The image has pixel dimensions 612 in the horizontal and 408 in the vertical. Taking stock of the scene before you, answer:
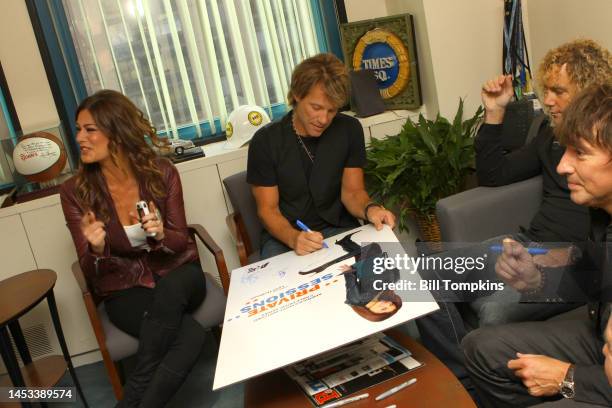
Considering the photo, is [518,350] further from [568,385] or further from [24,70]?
→ [24,70]

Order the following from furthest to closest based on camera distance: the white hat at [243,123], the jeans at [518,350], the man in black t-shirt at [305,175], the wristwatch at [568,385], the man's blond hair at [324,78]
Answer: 1. the white hat at [243,123]
2. the man in black t-shirt at [305,175]
3. the man's blond hair at [324,78]
4. the jeans at [518,350]
5. the wristwatch at [568,385]

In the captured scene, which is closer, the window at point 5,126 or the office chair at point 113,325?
the office chair at point 113,325

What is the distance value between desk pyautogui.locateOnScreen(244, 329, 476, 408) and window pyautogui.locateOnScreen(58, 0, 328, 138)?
2.00 m

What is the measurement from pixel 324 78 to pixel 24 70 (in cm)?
183

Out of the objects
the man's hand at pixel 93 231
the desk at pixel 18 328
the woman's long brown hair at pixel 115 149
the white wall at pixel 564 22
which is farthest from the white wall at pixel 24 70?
the white wall at pixel 564 22

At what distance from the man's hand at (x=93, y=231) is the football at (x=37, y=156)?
0.80m

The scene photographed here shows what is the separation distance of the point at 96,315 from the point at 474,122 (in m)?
2.06

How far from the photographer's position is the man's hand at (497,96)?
7.43 feet

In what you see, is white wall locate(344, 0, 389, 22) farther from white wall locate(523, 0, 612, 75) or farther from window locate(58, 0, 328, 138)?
white wall locate(523, 0, 612, 75)

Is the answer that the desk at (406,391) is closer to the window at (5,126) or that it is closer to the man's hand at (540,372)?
the man's hand at (540,372)

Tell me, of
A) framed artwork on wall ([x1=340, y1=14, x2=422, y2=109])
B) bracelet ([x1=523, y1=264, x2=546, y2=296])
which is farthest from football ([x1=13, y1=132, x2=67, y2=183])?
bracelet ([x1=523, y1=264, x2=546, y2=296])

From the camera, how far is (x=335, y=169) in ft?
8.36

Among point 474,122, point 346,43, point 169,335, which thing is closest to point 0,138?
point 169,335

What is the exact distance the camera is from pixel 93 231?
2.20 metres
